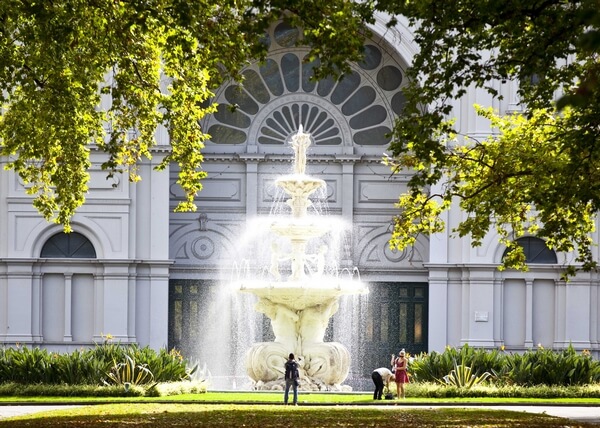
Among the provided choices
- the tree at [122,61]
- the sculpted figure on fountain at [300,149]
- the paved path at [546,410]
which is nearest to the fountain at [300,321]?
the sculpted figure on fountain at [300,149]

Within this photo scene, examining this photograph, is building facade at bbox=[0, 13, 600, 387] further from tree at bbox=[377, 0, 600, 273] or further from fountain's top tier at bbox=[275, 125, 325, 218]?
tree at bbox=[377, 0, 600, 273]

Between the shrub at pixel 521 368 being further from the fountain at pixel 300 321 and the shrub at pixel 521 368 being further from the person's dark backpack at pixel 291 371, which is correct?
the person's dark backpack at pixel 291 371

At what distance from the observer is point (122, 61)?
22.5 m

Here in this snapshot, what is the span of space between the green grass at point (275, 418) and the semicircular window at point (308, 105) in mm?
22263

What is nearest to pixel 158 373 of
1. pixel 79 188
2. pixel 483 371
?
pixel 79 188

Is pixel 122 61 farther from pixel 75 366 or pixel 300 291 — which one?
pixel 75 366

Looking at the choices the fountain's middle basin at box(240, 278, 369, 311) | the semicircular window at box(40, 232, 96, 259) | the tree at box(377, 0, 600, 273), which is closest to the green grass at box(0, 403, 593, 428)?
the tree at box(377, 0, 600, 273)

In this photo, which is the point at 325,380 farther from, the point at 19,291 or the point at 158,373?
the point at 19,291

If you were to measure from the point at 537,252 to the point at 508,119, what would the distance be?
12.2 m

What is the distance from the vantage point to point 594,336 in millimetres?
41375

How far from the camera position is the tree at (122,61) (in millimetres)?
17938

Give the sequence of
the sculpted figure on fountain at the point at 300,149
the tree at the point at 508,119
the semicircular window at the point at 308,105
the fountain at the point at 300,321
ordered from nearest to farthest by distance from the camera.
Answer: the tree at the point at 508,119
the fountain at the point at 300,321
the sculpted figure on fountain at the point at 300,149
the semicircular window at the point at 308,105

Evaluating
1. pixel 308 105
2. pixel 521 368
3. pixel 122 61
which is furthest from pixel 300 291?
pixel 308 105

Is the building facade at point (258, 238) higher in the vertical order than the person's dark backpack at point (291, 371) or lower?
higher
